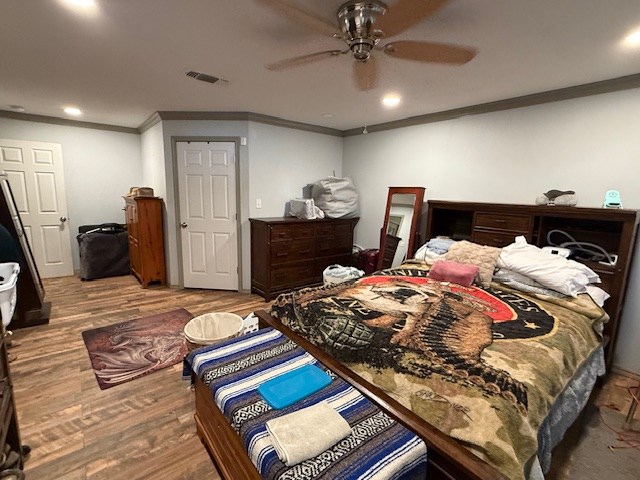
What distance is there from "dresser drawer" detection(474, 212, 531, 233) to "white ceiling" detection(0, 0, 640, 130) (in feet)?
3.71

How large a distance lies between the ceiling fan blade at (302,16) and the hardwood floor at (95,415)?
2.22 m

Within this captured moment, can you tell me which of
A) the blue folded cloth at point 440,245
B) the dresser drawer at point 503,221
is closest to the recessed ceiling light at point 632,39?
the dresser drawer at point 503,221

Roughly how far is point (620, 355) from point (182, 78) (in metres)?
4.37

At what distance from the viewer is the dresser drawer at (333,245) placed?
14.0 ft

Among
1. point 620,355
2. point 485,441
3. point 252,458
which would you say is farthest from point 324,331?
point 620,355

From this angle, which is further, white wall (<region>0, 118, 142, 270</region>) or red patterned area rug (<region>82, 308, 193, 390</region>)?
white wall (<region>0, 118, 142, 270</region>)

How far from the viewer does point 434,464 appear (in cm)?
108

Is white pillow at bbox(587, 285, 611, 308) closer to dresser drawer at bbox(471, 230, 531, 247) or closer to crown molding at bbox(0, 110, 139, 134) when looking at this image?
dresser drawer at bbox(471, 230, 531, 247)

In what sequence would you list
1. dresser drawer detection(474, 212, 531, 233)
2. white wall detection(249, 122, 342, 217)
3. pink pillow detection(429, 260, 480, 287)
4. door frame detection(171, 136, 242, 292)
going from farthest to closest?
white wall detection(249, 122, 342, 217) < door frame detection(171, 136, 242, 292) < dresser drawer detection(474, 212, 531, 233) < pink pillow detection(429, 260, 480, 287)

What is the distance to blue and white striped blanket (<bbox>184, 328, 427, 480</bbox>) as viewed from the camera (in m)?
0.96

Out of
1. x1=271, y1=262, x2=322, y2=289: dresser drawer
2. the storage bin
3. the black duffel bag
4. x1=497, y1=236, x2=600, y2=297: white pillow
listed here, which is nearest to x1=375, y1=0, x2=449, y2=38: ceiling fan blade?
x1=497, y1=236, x2=600, y2=297: white pillow

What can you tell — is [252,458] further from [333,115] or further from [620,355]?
[333,115]

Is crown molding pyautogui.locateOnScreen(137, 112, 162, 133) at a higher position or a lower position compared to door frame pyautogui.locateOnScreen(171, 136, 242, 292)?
higher

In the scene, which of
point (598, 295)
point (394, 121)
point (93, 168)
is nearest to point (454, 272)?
point (598, 295)
